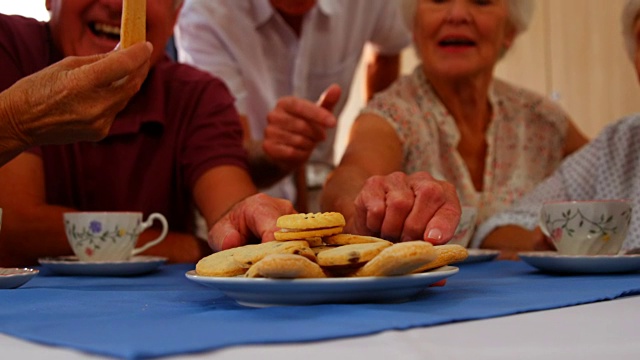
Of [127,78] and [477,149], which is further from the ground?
[127,78]

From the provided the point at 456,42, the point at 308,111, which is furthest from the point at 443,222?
the point at 456,42

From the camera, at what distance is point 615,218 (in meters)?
0.99

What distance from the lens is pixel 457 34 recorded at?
1.73 meters

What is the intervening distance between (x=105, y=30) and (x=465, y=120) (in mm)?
923

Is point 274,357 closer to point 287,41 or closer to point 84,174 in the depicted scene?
point 84,174

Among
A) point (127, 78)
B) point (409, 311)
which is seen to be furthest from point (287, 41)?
point (409, 311)

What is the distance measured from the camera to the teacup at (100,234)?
1.07 metres

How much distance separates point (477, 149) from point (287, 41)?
0.76 metres

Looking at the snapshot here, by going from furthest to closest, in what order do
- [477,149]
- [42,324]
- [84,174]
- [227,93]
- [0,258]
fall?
[477,149]
[227,93]
[84,174]
[0,258]
[42,324]

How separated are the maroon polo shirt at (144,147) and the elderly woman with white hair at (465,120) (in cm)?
31

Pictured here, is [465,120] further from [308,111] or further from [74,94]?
[74,94]

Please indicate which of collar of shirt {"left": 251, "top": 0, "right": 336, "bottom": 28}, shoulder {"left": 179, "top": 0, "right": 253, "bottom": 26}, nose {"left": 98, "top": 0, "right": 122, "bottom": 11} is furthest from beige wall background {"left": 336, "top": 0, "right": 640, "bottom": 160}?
nose {"left": 98, "top": 0, "right": 122, "bottom": 11}

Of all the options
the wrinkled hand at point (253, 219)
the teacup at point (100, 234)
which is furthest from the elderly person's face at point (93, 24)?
the wrinkled hand at point (253, 219)

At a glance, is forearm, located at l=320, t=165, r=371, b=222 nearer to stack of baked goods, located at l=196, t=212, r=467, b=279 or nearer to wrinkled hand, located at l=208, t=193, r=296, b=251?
wrinkled hand, located at l=208, t=193, r=296, b=251
